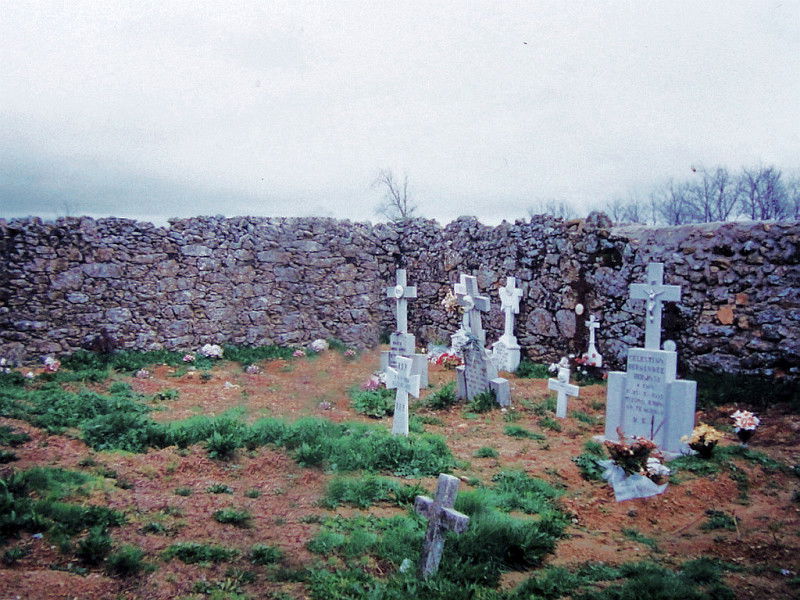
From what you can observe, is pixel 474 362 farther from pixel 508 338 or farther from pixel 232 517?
pixel 232 517

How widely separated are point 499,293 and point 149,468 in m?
8.91

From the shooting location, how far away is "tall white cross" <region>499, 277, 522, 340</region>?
13.1 m

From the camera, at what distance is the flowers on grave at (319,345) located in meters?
15.0

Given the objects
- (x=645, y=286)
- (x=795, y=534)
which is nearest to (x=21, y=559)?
(x=795, y=534)

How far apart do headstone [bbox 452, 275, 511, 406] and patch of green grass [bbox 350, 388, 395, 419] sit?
131 cm

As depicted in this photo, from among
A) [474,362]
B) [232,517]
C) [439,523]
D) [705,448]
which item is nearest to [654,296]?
[705,448]

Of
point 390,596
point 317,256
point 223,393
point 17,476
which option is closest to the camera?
point 390,596

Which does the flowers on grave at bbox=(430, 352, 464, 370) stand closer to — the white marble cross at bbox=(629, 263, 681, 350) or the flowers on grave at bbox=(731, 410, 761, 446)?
the white marble cross at bbox=(629, 263, 681, 350)

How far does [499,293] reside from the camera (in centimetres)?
1350

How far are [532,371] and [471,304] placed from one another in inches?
92.3

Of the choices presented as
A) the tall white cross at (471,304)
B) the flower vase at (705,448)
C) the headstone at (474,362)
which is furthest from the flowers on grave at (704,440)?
the tall white cross at (471,304)

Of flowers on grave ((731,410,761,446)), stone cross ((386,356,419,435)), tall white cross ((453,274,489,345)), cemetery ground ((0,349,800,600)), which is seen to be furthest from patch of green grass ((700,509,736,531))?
tall white cross ((453,274,489,345))

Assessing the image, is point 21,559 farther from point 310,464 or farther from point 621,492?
point 621,492

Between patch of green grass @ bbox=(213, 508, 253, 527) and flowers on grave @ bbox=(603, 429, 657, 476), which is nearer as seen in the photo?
patch of green grass @ bbox=(213, 508, 253, 527)
